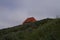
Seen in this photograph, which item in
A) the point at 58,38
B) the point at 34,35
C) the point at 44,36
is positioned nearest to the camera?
the point at 58,38

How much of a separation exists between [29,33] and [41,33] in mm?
3173

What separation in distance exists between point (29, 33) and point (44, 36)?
171 inches

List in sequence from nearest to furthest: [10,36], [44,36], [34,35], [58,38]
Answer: [58,38]
[44,36]
[34,35]
[10,36]

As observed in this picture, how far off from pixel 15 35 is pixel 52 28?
5436 mm

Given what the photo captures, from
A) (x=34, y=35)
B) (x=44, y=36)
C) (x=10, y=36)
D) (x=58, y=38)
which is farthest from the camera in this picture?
(x=10, y=36)

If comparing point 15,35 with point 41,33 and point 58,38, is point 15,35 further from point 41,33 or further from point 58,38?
point 58,38

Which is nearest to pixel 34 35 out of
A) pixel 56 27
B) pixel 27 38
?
pixel 27 38

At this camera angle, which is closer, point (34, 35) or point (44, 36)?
point (44, 36)

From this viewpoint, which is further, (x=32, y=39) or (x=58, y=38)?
(x=32, y=39)

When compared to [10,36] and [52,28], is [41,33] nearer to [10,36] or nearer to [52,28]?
[52,28]

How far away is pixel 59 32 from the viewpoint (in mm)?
23750

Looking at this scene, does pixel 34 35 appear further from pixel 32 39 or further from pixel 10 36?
pixel 10 36

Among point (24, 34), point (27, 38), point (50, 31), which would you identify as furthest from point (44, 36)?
point (24, 34)

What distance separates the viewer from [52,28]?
83.3 ft
